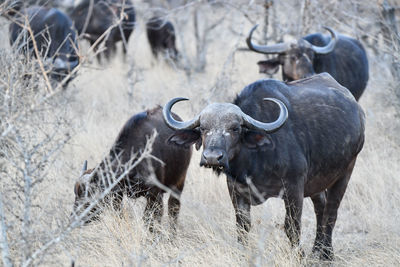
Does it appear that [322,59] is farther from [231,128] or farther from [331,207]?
[231,128]

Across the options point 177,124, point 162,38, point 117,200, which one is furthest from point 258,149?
point 162,38

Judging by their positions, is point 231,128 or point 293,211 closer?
point 231,128

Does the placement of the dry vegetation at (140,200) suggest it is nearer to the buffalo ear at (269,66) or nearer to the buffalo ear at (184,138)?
the buffalo ear at (184,138)

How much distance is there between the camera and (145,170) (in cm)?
513

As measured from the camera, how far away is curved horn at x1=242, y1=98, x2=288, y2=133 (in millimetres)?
4387

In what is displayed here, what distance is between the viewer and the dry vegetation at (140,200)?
365cm

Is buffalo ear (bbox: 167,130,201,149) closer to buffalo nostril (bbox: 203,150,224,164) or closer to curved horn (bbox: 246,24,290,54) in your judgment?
buffalo nostril (bbox: 203,150,224,164)

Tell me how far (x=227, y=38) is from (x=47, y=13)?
6.38 meters

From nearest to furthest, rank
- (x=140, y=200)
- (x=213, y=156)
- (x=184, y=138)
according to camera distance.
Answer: (x=213, y=156) < (x=184, y=138) < (x=140, y=200)

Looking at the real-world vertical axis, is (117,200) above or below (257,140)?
below

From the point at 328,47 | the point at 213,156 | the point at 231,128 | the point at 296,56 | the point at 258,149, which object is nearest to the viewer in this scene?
the point at 213,156

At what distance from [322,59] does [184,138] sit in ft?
14.1

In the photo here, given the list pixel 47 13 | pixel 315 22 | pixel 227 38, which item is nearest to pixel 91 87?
pixel 47 13

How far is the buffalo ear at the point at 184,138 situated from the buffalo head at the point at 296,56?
11.7 ft
